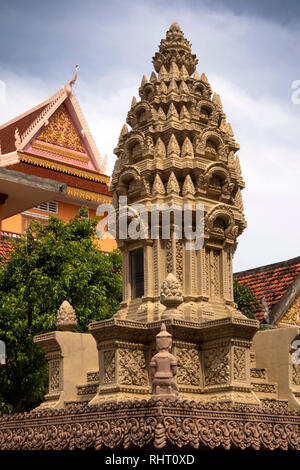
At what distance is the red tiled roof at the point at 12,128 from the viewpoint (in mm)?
37469

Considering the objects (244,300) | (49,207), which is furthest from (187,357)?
(49,207)

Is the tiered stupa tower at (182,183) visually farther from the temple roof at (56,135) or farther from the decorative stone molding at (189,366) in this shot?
the temple roof at (56,135)

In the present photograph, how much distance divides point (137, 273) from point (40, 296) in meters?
6.09

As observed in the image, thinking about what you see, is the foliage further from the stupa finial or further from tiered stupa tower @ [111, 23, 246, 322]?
Result: the stupa finial

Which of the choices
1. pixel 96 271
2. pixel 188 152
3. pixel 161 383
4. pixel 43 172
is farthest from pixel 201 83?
pixel 43 172

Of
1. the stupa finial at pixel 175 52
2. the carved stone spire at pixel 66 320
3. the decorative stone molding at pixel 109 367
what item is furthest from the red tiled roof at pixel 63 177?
the decorative stone molding at pixel 109 367

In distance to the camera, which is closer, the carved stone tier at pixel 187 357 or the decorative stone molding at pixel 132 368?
the carved stone tier at pixel 187 357

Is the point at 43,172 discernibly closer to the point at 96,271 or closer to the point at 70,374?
the point at 96,271

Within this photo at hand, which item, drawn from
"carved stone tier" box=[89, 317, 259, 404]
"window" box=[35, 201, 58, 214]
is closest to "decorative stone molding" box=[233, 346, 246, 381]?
"carved stone tier" box=[89, 317, 259, 404]

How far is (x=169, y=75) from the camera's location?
15.4 metres

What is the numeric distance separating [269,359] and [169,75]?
5.97 meters

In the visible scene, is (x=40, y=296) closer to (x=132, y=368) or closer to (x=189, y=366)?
(x=132, y=368)

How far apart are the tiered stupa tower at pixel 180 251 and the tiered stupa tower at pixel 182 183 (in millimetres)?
20

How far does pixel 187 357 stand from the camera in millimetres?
12898
